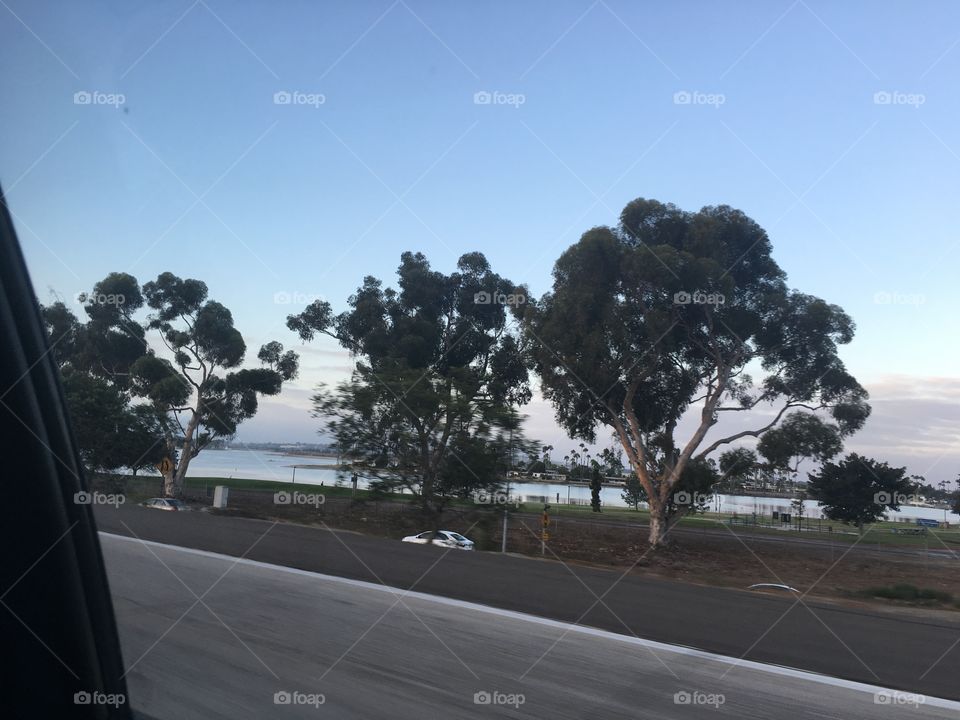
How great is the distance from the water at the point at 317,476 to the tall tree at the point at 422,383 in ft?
1.71

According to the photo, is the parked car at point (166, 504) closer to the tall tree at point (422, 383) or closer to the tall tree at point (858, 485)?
the tall tree at point (422, 383)

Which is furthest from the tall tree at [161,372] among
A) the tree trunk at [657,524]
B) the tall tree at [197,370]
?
the tree trunk at [657,524]

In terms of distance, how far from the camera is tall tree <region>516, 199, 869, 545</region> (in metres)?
19.5

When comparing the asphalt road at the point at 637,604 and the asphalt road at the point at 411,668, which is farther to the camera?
the asphalt road at the point at 637,604

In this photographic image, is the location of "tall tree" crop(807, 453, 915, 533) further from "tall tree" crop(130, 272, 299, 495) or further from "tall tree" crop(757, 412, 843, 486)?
"tall tree" crop(130, 272, 299, 495)

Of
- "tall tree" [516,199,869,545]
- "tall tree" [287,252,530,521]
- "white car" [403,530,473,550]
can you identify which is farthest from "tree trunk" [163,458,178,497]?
"tall tree" [516,199,869,545]

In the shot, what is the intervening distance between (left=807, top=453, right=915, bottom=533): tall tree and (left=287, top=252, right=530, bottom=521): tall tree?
1425 cm

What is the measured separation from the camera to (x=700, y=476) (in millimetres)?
20688

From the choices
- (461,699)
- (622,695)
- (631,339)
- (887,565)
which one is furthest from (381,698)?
(887,565)

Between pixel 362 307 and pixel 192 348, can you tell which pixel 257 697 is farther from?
pixel 362 307

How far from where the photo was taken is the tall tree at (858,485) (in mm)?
21125

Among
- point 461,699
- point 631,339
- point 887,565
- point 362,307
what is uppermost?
point 631,339

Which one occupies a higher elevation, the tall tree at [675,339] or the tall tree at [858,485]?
the tall tree at [675,339]

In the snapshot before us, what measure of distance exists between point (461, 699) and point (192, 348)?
376 centimetres
